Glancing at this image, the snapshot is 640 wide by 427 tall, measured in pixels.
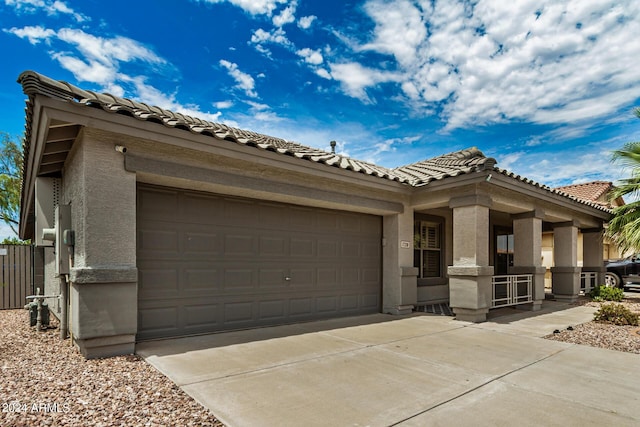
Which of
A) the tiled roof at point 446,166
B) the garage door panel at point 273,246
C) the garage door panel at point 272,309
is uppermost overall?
the tiled roof at point 446,166

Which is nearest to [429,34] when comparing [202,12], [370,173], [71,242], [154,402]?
[370,173]

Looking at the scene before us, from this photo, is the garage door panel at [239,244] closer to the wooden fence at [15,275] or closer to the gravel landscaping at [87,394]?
the gravel landscaping at [87,394]

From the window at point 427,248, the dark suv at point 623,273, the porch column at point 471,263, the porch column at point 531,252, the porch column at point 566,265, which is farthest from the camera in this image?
the dark suv at point 623,273

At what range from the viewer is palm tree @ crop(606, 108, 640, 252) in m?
10.8

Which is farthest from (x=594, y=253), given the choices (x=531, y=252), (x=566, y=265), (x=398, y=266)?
(x=398, y=266)

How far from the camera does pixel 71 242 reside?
18.2 feet

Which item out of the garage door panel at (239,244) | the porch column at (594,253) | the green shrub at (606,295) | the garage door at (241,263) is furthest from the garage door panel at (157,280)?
the porch column at (594,253)

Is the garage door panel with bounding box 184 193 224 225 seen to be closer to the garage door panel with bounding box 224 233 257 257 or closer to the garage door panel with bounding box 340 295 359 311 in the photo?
the garage door panel with bounding box 224 233 257 257

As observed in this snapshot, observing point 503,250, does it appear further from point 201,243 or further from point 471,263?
point 201,243

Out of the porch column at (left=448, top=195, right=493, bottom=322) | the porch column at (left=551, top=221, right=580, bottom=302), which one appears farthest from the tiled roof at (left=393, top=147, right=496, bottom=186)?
the porch column at (left=551, top=221, right=580, bottom=302)

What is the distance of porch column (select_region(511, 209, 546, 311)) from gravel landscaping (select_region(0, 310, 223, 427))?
970cm

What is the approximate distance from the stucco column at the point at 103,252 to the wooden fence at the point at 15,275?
338 inches

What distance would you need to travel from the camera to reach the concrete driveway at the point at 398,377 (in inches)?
135

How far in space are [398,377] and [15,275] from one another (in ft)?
41.7
